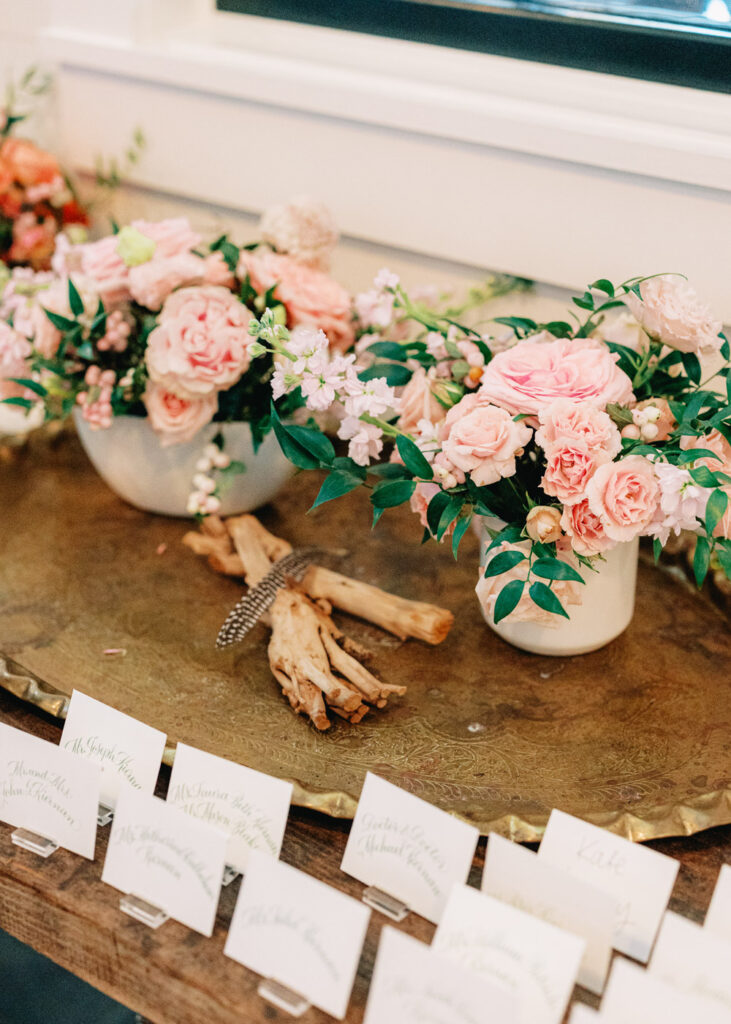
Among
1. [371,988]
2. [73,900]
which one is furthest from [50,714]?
[371,988]

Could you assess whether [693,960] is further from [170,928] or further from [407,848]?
[170,928]

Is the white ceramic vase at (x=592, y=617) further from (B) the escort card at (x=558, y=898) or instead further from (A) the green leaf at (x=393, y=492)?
(B) the escort card at (x=558, y=898)

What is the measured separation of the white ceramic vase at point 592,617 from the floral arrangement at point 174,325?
1.08 feet

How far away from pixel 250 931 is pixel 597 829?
26 cm

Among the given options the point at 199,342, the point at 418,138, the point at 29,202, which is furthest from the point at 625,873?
the point at 29,202

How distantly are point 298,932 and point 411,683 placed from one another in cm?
33

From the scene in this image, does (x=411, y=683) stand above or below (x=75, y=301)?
below

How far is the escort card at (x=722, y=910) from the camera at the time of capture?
673 mm

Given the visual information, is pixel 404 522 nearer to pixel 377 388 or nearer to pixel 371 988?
pixel 377 388

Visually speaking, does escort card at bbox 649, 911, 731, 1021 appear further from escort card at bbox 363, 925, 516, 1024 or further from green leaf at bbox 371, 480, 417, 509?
green leaf at bbox 371, 480, 417, 509

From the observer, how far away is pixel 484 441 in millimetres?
809

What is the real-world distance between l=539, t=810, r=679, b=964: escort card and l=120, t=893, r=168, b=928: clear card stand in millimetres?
294

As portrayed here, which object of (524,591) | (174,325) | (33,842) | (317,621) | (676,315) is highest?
(676,315)

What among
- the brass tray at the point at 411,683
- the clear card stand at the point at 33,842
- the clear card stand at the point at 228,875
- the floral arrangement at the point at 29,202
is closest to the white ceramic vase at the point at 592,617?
the brass tray at the point at 411,683
